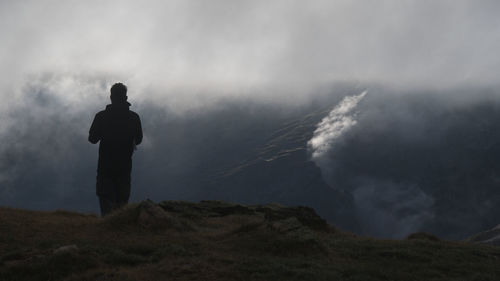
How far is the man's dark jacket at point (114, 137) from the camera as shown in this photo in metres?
15.3

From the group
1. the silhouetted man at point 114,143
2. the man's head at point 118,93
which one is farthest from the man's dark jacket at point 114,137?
the man's head at point 118,93

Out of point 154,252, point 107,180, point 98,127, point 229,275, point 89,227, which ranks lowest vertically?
point 229,275

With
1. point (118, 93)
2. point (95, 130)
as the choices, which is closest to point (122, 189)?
point (95, 130)

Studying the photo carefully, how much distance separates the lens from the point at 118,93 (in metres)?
15.5

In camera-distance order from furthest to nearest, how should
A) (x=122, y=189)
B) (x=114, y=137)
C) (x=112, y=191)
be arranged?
1. (x=122, y=189)
2. (x=112, y=191)
3. (x=114, y=137)

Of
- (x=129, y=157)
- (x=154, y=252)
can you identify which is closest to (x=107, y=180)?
(x=129, y=157)

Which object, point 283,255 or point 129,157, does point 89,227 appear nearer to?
point 129,157

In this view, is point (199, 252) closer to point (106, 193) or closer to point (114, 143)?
point (106, 193)

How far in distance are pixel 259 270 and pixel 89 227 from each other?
534 centimetres

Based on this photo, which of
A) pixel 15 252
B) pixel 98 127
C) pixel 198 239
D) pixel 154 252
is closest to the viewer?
pixel 15 252

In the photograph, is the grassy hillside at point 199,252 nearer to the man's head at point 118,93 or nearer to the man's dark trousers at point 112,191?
the man's dark trousers at point 112,191

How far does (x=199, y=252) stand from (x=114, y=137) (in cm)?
592

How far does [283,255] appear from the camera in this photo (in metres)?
11.3

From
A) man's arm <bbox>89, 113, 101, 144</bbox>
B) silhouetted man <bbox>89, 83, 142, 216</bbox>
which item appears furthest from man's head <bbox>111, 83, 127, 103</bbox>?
man's arm <bbox>89, 113, 101, 144</bbox>
